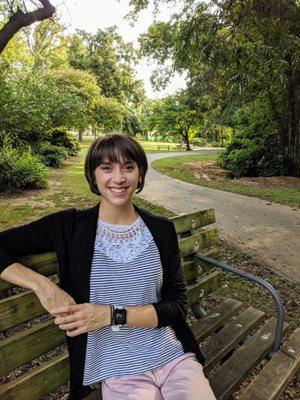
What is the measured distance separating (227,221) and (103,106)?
66.4 feet

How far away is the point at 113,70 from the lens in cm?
3834

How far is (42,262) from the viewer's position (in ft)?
6.40

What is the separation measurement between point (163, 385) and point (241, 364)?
A: 0.71 m

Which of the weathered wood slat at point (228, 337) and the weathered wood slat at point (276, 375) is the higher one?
the weathered wood slat at point (228, 337)

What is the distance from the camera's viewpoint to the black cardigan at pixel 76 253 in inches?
72.4

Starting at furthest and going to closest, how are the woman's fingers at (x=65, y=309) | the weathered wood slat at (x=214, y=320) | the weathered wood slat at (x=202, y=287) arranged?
the weathered wood slat at (x=202, y=287), the weathered wood slat at (x=214, y=320), the woman's fingers at (x=65, y=309)

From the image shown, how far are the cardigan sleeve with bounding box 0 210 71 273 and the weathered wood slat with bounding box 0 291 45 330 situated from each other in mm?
180

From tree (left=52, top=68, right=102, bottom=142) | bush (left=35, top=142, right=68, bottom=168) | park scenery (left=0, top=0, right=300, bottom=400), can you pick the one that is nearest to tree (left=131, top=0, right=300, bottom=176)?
park scenery (left=0, top=0, right=300, bottom=400)

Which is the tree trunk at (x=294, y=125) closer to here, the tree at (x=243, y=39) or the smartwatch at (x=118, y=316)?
the tree at (x=243, y=39)

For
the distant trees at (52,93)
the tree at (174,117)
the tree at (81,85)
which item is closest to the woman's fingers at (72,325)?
the distant trees at (52,93)

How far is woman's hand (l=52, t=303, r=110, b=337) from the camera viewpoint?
164 centimetres

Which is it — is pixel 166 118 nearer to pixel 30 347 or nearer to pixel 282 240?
pixel 282 240

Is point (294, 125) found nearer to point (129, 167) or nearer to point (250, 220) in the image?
point (250, 220)

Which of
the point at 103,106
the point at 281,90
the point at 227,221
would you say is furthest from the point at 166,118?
the point at 227,221
